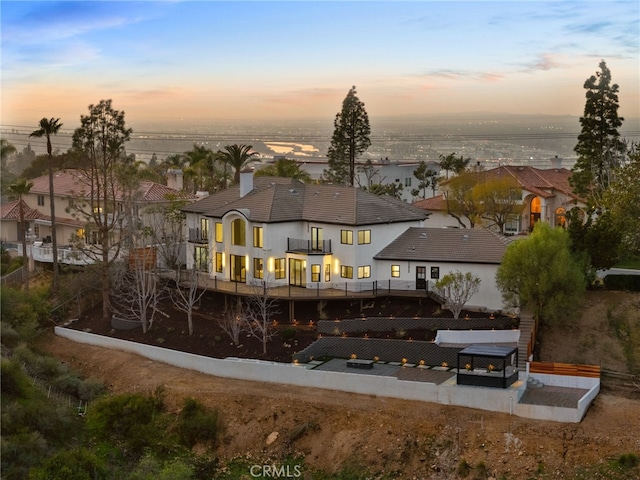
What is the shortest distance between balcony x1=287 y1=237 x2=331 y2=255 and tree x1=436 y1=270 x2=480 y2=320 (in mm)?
7225

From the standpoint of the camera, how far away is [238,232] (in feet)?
161

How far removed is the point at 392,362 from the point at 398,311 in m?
4.65

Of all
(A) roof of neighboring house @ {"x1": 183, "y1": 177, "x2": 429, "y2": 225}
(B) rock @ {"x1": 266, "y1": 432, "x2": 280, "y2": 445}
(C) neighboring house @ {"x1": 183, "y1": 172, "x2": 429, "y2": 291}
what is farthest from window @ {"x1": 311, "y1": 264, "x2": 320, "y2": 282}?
(B) rock @ {"x1": 266, "y1": 432, "x2": 280, "y2": 445}

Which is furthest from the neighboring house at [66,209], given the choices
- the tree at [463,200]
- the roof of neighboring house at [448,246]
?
the tree at [463,200]

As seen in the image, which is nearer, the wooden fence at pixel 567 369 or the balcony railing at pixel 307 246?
the wooden fence at pixel 567 369

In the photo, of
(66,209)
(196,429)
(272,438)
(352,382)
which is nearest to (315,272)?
(352,382)

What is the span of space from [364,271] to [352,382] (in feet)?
35.0

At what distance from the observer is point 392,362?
132ft

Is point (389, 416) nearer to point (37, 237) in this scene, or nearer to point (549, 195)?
point (549, 195)

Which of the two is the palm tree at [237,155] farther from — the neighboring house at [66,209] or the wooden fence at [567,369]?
the wooden fence at [567,369]

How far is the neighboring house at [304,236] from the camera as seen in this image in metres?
47.1

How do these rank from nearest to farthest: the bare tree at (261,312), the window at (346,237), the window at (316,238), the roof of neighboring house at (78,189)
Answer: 1. the bare tree at (261,312)
2. the window at (346,237)
3. the window at (316,238)
4. the roof of neighboring house at (78,189)

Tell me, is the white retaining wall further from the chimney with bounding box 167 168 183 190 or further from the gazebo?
the chimney with bounding box 167 168 183 190

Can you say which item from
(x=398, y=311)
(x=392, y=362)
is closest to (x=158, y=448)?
(x=392, y=362)
